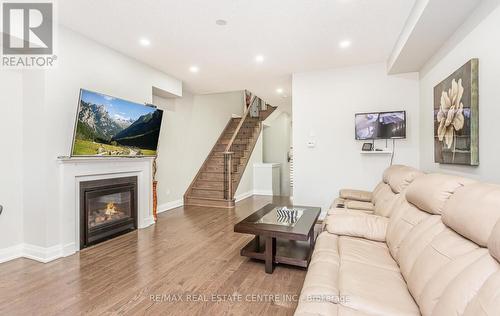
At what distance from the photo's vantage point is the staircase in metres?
5.65

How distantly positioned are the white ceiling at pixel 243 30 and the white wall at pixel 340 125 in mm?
275

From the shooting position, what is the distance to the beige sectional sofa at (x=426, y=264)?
982 mm

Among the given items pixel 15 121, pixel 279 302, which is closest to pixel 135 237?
pixel 15 121

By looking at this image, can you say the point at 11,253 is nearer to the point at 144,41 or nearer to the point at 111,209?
the point at 111,209

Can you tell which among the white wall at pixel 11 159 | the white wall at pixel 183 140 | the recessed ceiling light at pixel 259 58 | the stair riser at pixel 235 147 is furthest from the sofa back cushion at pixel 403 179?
the stair riser at pixel 235 147

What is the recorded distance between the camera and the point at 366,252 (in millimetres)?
1868

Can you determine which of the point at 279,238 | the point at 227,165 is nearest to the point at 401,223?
the point at 279,238

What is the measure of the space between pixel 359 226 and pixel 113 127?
10.0 feet

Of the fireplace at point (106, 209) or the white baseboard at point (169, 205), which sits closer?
the fireplace at point (106, 209)

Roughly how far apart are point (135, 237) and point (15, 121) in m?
1.95

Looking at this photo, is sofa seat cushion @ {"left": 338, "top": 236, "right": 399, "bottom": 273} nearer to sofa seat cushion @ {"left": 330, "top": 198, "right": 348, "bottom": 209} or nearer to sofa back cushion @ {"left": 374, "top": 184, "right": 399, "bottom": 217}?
sofa back cushion @ {"left": 374, "top": 184, "right": 399, "bottom": 217}

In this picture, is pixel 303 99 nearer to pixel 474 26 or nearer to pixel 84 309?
pixel 474 26

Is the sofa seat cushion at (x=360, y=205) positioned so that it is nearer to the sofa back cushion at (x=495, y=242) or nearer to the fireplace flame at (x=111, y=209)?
the sofa back cushion at (x=495, y=242)

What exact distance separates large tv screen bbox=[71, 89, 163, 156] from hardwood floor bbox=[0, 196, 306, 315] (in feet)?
4.02
